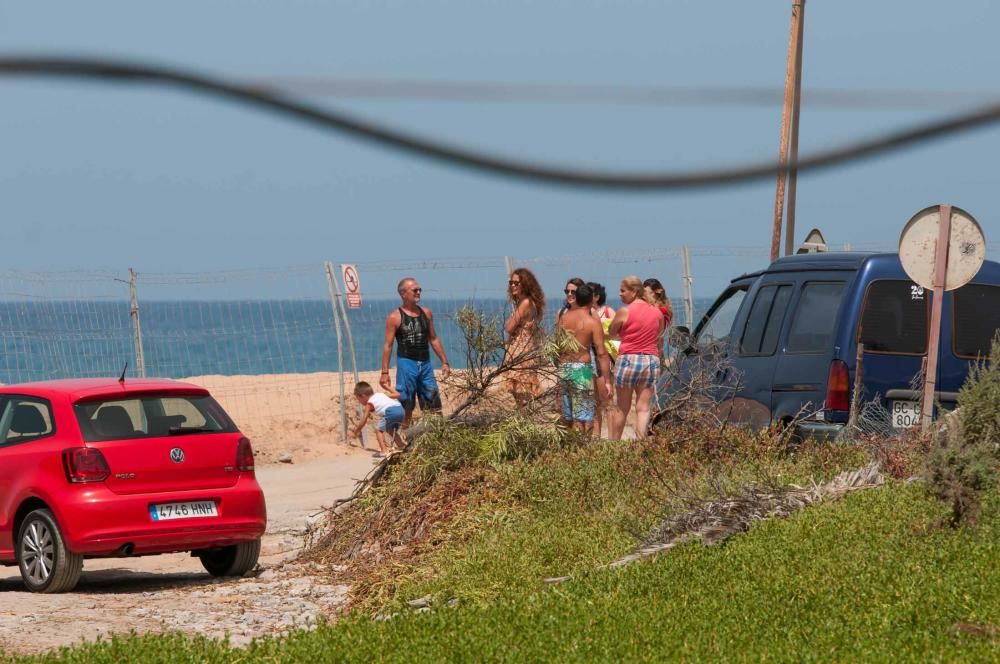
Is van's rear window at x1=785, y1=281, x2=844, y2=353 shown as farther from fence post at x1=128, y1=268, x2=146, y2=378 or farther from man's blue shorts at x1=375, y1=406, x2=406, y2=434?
fence post at x1=128, y1=268, x2=146, y2=378

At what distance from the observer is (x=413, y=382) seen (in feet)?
45.7

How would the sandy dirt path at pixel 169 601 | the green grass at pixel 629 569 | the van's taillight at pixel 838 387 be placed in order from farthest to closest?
the van's taillight at pixel 838 387 → the sandy dirt path at pixel 169 601 → the green grass at pixel 629 569

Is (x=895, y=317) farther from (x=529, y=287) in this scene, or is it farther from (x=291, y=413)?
(x=291, y=413)

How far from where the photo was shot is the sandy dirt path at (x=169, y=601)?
25.7ft

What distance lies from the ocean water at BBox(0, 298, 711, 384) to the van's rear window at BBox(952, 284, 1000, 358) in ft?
21.8

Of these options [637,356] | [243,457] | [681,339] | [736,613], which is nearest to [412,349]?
[637,356]

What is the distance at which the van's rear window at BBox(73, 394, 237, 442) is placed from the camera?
30.9ft

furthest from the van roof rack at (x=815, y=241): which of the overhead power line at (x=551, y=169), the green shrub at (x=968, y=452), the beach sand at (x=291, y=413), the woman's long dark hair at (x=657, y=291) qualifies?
the overhead power line at (x=551, y=169)

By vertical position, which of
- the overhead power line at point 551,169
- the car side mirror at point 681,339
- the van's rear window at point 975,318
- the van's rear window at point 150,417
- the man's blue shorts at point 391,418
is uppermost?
the overhead power line at point 551,169

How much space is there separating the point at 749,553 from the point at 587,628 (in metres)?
1.65

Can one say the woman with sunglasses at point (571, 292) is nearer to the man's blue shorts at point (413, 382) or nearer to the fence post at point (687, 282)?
the man's blue shorts at point (413, 382)

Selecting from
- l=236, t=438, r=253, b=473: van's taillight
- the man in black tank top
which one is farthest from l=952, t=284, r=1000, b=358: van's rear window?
l=236, t=438, r=253, b=473: van's taillight

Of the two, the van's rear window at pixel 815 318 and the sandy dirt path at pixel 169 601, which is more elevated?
the van's rear window at pixel 815 318

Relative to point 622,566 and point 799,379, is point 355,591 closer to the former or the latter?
point 622,566
